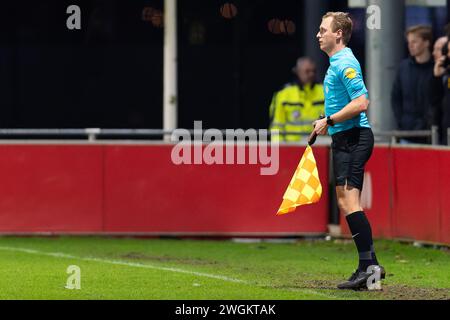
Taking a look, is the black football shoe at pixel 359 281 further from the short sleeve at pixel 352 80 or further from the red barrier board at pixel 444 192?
the red barrier board at pixel 444 192

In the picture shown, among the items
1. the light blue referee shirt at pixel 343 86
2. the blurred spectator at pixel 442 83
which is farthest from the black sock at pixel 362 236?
the blurred spectator at pixel 442 83

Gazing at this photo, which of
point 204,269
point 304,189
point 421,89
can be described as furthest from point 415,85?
point 304,189

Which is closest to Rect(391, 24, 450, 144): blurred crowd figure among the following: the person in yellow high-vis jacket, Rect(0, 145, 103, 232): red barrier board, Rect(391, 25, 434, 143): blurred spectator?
Rect(391, 25, 434, 143): blurred spectator

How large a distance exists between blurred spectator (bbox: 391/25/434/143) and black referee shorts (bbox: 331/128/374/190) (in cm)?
489

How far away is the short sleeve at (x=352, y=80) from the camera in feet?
36.5

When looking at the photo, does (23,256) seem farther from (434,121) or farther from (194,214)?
(434,121)

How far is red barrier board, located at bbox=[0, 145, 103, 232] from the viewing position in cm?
1625

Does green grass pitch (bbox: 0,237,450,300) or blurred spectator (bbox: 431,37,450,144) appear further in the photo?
blurred spectator (bbox: 431,37,450,144)

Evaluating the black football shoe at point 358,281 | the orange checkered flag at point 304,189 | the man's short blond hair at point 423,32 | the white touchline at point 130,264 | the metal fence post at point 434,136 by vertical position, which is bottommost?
the white touchline at point 130,264

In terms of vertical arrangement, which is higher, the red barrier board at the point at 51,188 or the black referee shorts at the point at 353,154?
the black referee shorts at the point at 353,154

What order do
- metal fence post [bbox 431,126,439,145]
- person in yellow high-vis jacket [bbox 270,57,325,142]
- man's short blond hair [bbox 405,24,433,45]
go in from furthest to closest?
person in yellow high-vis jacket [bbox 270,57,325,142] → man's short blond hair [bbox 405,24,433,45] → metal fence post [bbox 431,126,439,145]

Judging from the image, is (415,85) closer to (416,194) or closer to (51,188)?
(416,194)

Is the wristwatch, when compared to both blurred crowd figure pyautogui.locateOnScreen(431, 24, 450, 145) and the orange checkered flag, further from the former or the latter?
blurred crowd figure pyautogui.locateOnScreen(431, 24, 450, 145)
